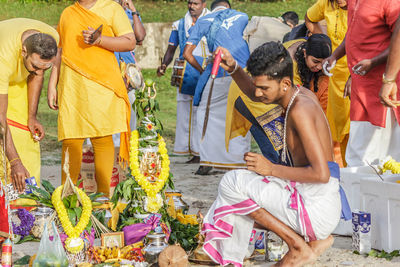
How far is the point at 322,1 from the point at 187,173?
95.5 inches

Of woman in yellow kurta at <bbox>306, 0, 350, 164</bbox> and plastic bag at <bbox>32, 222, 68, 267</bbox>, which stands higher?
woman in yellow kurta at <bbox>306, 0, 350, 164</bbox>

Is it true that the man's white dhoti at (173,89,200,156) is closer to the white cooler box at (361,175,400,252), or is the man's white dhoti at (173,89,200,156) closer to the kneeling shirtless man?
the white cooler box at (361,175,400,252)

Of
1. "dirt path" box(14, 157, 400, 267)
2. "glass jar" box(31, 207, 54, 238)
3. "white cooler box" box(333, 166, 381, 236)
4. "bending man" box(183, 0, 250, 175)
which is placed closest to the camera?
"dirt path" box(14, 157, 400, 267)

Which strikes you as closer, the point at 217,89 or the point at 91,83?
the point at 91,83

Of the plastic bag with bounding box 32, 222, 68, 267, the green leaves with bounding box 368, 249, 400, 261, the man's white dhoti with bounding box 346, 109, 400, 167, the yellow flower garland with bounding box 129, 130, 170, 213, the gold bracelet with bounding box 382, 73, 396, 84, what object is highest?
the gold bracelet with bounding box 382, 73, 396, 84

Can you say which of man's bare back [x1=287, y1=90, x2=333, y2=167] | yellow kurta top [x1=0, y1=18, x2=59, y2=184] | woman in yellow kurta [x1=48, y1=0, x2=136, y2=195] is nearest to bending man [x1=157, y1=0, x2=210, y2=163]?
woman in yellow kurta [x1=48, y1=0, x2=136, y2=195]

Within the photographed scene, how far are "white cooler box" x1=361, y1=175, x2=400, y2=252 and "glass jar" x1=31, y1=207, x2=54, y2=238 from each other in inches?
87.6

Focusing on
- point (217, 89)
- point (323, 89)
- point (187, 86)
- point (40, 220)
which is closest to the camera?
point (40, 220)

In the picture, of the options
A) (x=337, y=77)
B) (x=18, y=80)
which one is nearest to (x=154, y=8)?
(x=337, y=77)

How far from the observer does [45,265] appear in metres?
3.78

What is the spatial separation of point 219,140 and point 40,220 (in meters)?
3.24

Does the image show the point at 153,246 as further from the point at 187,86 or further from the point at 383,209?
the point at 187,86

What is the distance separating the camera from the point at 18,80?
5.17 metres

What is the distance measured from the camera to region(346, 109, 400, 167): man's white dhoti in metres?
4.96
